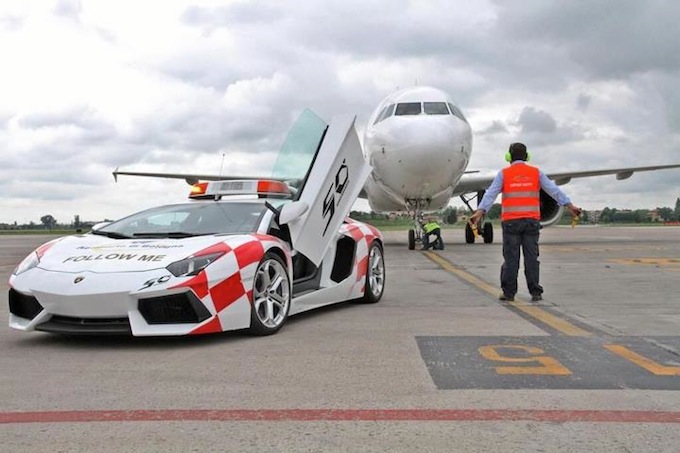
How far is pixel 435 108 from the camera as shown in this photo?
17.9m

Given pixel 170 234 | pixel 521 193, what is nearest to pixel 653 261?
pixel 521 193

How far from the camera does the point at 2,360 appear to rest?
4.61 m

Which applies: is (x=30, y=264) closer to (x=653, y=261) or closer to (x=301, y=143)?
(x=301, y=143)

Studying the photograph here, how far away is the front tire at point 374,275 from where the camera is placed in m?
7.57

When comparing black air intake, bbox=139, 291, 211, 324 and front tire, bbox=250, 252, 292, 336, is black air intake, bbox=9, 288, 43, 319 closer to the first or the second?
black air intake, bbox=139, 291, 211, 324

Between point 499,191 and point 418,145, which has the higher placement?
point 418,145

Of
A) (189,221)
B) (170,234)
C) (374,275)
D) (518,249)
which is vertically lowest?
(374,275)

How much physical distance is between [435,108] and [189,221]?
12751 mm

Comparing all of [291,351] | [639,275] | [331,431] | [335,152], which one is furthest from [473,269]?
[331,431]

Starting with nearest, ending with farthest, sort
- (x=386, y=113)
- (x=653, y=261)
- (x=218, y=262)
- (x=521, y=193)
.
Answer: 1. (x=218, y=262)
2. (x=521, y=193)
3. (x=653, y=261)
4. (x=386, y=113)

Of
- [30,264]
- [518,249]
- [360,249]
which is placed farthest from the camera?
[518,249]

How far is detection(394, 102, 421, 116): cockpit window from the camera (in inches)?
701

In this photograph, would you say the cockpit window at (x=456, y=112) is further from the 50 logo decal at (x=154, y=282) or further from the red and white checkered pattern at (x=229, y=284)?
the 50 logo decal at (x=154, y=282)

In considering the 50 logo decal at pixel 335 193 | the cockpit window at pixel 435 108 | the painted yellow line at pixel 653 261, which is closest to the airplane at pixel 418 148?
the cockpit window at pixel 435 108
